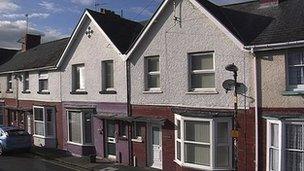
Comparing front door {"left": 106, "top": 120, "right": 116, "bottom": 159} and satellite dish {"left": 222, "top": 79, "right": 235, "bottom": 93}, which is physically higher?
satellite dish {"left": 222, "top": 79, "right": 235, "bottom": 93}

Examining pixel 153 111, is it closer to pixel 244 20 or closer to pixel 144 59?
pixel 144 59

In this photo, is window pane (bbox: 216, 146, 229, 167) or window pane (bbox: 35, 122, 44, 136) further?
window pane (bbox: 35, 122, 44, 136)

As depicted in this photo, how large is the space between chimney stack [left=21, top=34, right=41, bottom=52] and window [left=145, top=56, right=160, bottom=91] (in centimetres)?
2095

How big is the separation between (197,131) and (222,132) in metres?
1.03

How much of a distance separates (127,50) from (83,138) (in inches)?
246

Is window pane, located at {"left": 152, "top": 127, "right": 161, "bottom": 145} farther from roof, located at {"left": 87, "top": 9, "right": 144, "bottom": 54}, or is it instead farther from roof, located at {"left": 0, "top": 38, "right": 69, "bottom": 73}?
roof, located at {"left": 0, "top": 38, "right": 69, "bottom": 73}

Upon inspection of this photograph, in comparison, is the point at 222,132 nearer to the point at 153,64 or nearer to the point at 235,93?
the point at 235,93

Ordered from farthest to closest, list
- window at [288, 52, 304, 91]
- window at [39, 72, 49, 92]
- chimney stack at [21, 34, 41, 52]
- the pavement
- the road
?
1. chimney stack at [21, 34, 41, 52]
2. window at [39, 72, 49, 92]
3. the road
4. the pavement
5. window at [288, 52, 304, 91]

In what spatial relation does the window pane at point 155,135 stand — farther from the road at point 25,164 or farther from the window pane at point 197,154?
the road at point 25,164

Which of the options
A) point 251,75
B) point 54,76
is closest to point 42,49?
point 54,76

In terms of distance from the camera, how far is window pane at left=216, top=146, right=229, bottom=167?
16906 millimetres

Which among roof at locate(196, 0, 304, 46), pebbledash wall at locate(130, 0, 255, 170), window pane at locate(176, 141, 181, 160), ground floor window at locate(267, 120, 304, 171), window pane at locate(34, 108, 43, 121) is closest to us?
ground floor window at locate(267, 120, 304, 171)

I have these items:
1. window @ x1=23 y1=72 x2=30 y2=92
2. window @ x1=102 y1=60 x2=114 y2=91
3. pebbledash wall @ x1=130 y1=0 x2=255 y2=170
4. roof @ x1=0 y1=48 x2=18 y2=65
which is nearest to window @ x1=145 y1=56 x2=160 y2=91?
pebbledash wall @ x1=130 y1=0 x2=255 y2=170

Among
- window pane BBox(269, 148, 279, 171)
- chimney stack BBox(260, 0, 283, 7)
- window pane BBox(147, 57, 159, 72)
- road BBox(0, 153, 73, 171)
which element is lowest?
road BBox(0, 153, 73, 171)
